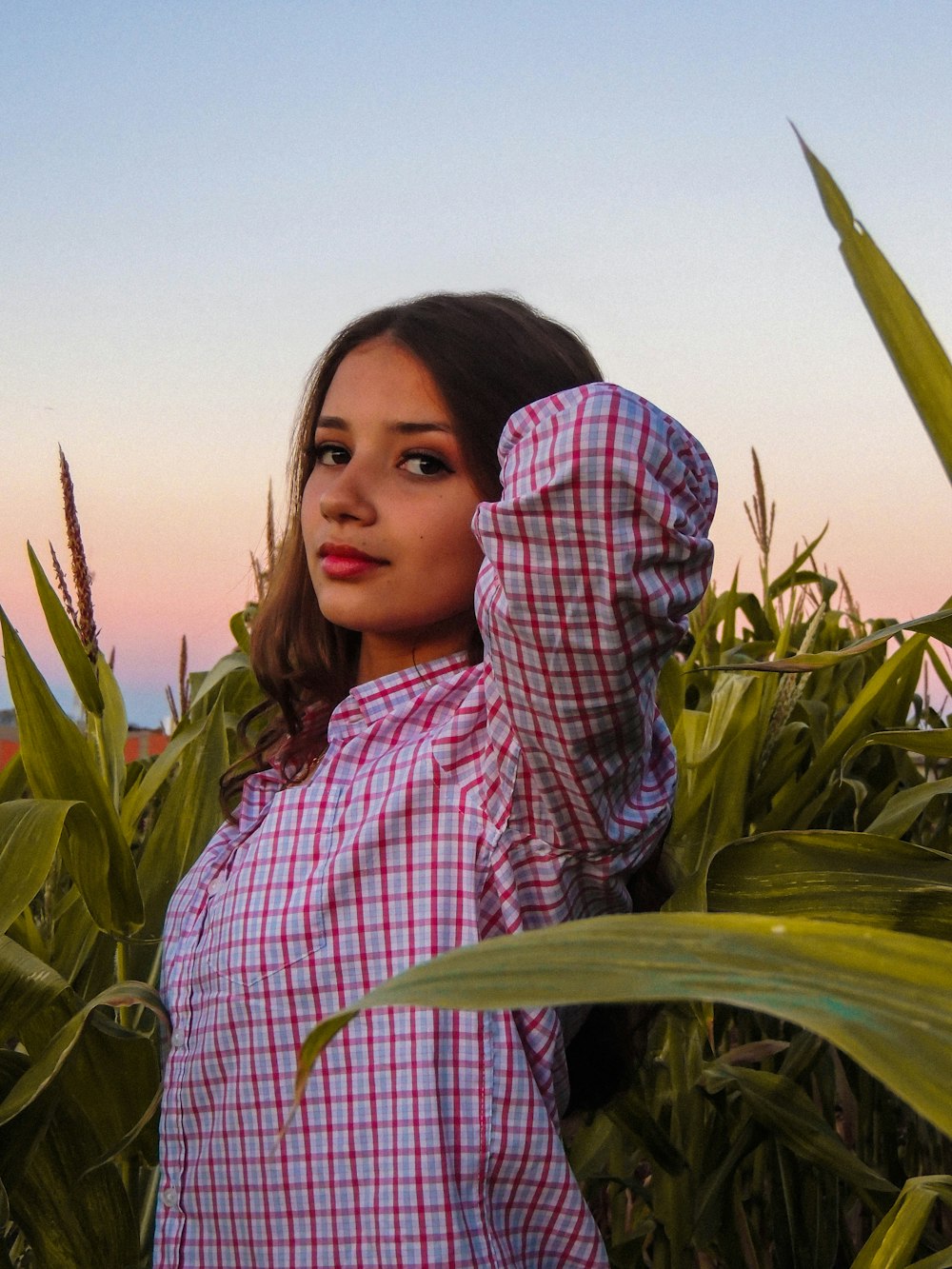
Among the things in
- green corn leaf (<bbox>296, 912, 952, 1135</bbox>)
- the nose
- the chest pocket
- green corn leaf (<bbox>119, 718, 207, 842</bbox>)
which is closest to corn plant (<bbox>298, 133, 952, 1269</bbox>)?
green corn leaf (<bbox>296, 912, 952, 1135</bbox>)

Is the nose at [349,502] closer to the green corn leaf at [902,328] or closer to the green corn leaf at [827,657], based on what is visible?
the green corn leaf at [827,657]

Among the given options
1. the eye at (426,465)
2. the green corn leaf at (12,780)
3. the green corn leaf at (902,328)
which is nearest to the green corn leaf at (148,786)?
the green corn leaf at (12,780)

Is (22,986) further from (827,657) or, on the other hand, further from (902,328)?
(902,328)

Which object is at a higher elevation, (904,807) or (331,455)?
(331,455)

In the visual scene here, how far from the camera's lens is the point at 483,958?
0.26 m

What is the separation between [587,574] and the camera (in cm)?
72

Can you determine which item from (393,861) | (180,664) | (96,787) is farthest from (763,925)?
(180,664)

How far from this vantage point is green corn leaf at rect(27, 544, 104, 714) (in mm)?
953

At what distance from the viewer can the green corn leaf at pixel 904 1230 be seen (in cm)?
65

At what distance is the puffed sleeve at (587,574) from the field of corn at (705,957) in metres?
0.06

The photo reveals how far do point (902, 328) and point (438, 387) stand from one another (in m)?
0.63

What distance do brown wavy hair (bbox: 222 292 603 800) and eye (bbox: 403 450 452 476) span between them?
0.02 metres

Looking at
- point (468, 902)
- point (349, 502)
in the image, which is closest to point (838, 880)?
point (468, 902)

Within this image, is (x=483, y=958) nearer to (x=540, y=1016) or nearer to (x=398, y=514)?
(x=540, y=1016)
